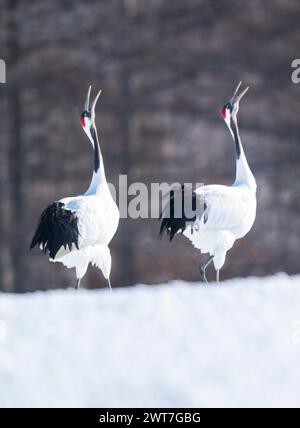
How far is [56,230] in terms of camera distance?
11.5 ft

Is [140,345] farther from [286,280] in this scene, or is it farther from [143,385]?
[286,280]

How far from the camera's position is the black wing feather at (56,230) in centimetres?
350

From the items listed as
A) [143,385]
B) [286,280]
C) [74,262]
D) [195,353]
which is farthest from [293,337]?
[74,262]

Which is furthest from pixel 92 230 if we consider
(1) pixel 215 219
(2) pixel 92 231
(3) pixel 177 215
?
(1) pixel 215 219

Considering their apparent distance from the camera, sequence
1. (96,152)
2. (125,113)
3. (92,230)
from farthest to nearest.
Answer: (125,113) → (96,152) → (92,230)

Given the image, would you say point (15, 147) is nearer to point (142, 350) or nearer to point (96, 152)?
point (96, 152)

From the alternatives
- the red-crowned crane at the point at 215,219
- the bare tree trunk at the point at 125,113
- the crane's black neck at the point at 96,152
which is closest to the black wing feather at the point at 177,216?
the red-crowned crane at the point at 215,219

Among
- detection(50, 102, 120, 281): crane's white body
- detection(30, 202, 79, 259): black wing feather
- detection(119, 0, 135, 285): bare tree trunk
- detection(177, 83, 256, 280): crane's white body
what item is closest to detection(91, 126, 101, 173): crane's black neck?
detection(50, 102, 120, 281): crane's white body

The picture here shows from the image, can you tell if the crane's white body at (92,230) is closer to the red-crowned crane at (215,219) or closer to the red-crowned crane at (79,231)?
the red-crowned crane at (79,231)

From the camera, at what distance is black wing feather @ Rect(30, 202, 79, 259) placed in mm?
3496

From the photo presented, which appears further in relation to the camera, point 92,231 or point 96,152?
point 96,152

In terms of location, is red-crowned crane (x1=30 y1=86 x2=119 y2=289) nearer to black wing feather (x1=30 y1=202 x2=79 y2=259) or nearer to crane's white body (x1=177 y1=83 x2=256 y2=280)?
black wing feather (x1=30 y1=202 x2=79 y2=259)

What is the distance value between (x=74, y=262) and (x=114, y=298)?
74 cm

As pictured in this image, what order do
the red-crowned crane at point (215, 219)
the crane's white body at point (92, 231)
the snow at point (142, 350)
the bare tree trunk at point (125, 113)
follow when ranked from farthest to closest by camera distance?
the bare tree trunk at point (125, 113), the red-crowned crane at point (215, 219), the crane's white body at point (92, 231), the snow at point (142, 350)
